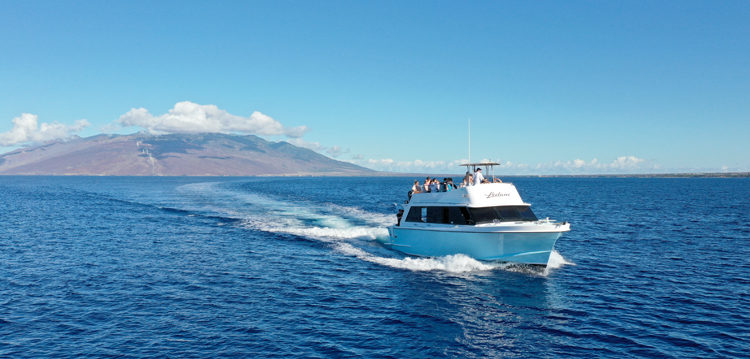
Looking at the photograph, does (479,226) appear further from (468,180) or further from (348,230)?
(348,230)

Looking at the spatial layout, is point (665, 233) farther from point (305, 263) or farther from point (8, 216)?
point (8, 216)

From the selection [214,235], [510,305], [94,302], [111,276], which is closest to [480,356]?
[510,305]

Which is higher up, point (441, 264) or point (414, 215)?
point (414, 215)

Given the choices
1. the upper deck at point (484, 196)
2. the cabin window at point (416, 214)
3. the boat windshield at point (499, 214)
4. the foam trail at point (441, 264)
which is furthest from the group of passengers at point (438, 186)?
the foam trail at point (441, 264)

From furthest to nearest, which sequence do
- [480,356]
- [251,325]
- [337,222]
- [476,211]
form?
[337,222] → [476,211] → [251,325] → [480,356]

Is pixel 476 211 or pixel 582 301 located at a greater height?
pixel 476 211

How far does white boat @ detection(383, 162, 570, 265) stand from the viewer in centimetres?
2097

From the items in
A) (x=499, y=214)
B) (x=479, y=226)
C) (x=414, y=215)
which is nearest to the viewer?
(x=479, y=226)

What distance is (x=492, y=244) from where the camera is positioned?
2172 centimetres

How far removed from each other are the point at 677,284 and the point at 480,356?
1292 cm

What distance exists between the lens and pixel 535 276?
20.7m

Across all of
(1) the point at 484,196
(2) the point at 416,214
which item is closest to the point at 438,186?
(2) the point at 416,214

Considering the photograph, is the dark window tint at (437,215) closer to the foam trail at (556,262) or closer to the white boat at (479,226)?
the white boat at (479,226)

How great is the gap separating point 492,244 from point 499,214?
5.93 feet
